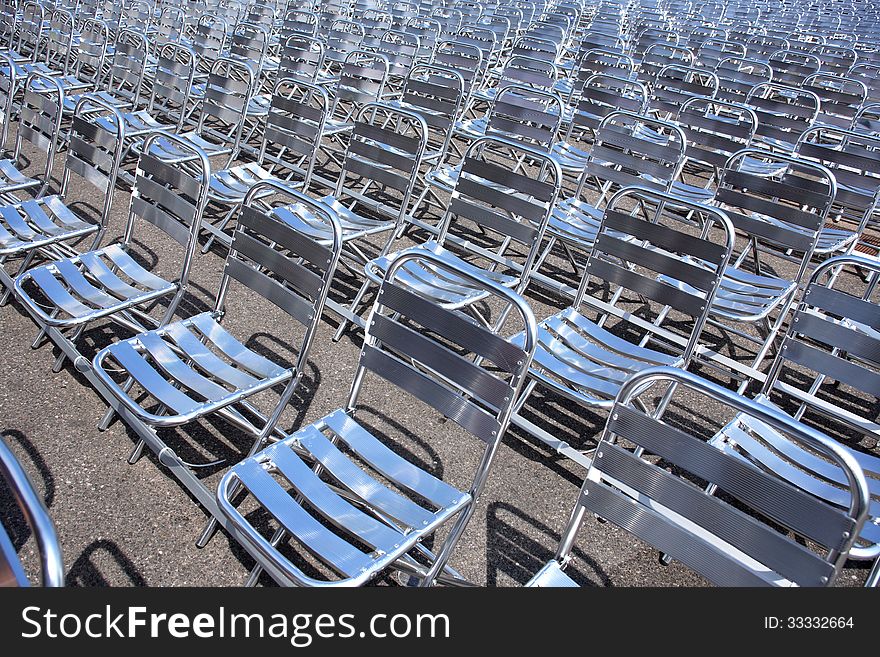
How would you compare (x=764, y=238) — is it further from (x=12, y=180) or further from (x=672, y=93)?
(x=12, y=180)

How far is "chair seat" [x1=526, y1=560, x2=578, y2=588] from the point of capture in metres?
2.08

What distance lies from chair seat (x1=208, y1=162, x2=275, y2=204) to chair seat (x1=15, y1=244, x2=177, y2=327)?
92cm

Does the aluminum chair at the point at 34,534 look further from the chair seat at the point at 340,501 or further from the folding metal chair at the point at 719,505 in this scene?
the folding metal chair at the point at 719,505

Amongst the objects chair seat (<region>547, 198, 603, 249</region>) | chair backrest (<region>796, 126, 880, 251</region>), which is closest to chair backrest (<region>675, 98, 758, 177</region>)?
chair backrest (<region>796, 126, 880, 251</region>)

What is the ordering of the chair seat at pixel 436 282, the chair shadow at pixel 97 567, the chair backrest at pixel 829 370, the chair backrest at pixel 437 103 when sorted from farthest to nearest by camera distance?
the chair backrest at pixel 437 103, the chair seat at pixel 436 282, the chair backrest at pixel 829 370, the chair shadow at pixel 97 567

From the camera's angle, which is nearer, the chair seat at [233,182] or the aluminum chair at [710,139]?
the chair seat at [233,182]

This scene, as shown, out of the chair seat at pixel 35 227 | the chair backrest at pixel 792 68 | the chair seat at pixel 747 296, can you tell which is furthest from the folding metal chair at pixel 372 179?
the chair backrest at pixel 792 68

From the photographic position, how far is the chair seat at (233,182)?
4.54 metres

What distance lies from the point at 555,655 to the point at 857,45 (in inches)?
565

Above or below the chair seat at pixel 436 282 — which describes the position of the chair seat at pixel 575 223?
above

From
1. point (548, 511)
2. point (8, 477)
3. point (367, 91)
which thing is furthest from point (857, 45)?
point (8, 477)

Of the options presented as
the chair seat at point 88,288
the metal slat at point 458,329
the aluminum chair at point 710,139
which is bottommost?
the chair seat at point 88,288

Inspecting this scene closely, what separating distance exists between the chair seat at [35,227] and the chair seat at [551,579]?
329cm

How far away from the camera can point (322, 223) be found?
14.5 ft
